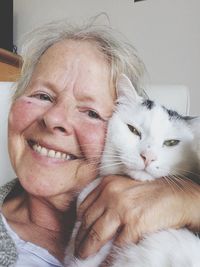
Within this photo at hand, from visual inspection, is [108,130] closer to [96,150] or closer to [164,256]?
[96,150]

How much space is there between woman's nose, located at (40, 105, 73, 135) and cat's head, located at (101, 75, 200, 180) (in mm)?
111

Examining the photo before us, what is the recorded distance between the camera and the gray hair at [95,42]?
3.51 ft

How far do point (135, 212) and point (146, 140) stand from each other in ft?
0.67

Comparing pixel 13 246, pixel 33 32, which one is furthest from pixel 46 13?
pixel 13 246

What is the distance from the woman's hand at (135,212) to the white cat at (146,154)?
2 centimetres

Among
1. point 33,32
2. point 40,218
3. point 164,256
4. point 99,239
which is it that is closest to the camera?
point 164,256

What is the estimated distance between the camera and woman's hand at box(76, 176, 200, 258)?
2.43 feet

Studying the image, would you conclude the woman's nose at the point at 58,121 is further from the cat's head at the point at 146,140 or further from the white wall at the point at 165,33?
the white wall at the point at 165,33

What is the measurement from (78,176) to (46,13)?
1.91m

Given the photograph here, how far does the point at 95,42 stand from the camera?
1094 mm

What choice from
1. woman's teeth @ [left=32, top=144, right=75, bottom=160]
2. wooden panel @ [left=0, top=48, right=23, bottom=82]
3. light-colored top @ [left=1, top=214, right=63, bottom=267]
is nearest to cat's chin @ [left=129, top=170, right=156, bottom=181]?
woman's teeth @ [left=32, top=144, right=75, bottom=160]

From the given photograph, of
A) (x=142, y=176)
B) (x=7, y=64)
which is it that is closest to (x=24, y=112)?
(x=142, y=176)

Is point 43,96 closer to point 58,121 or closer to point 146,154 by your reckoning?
point 58,121

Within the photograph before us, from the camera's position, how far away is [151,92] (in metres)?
1.26
